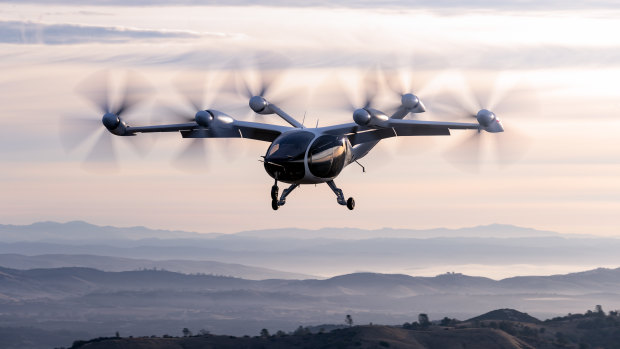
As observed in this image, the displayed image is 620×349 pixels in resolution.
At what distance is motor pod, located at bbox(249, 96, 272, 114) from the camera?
91.1 meters

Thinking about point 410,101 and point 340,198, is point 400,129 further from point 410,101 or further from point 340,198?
point 340,198

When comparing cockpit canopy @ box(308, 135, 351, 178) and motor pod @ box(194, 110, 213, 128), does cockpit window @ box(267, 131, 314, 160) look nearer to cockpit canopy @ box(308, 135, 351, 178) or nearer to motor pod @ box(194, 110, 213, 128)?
cockpit canopy @ box(308, 135, 351, 178)

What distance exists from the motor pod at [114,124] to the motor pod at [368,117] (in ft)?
75.2

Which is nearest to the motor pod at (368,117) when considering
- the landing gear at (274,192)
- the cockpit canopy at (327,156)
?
the cockpit canopy at (327,156)

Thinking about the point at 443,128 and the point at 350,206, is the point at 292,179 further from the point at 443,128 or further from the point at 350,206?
the point at 443,128

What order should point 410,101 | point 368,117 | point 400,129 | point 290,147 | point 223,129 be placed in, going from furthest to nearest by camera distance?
point 410,101 < point 223,129 < point 400,129 < point 368,117 < point 290,147

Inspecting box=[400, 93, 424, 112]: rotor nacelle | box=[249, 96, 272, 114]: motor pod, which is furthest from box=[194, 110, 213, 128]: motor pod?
box=[400, 93, 424, 112]: rotor nacelle

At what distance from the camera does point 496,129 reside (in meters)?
86.3

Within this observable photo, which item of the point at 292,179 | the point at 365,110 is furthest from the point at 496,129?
the point at 292,179

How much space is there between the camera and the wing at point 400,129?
87.3 metres

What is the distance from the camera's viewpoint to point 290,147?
78.6 meters

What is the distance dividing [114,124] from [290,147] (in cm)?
2091

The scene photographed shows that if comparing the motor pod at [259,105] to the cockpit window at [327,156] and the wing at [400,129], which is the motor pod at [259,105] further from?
the cockpit window at [327,156]

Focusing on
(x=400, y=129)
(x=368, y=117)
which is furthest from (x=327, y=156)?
(x=400, y=129)
